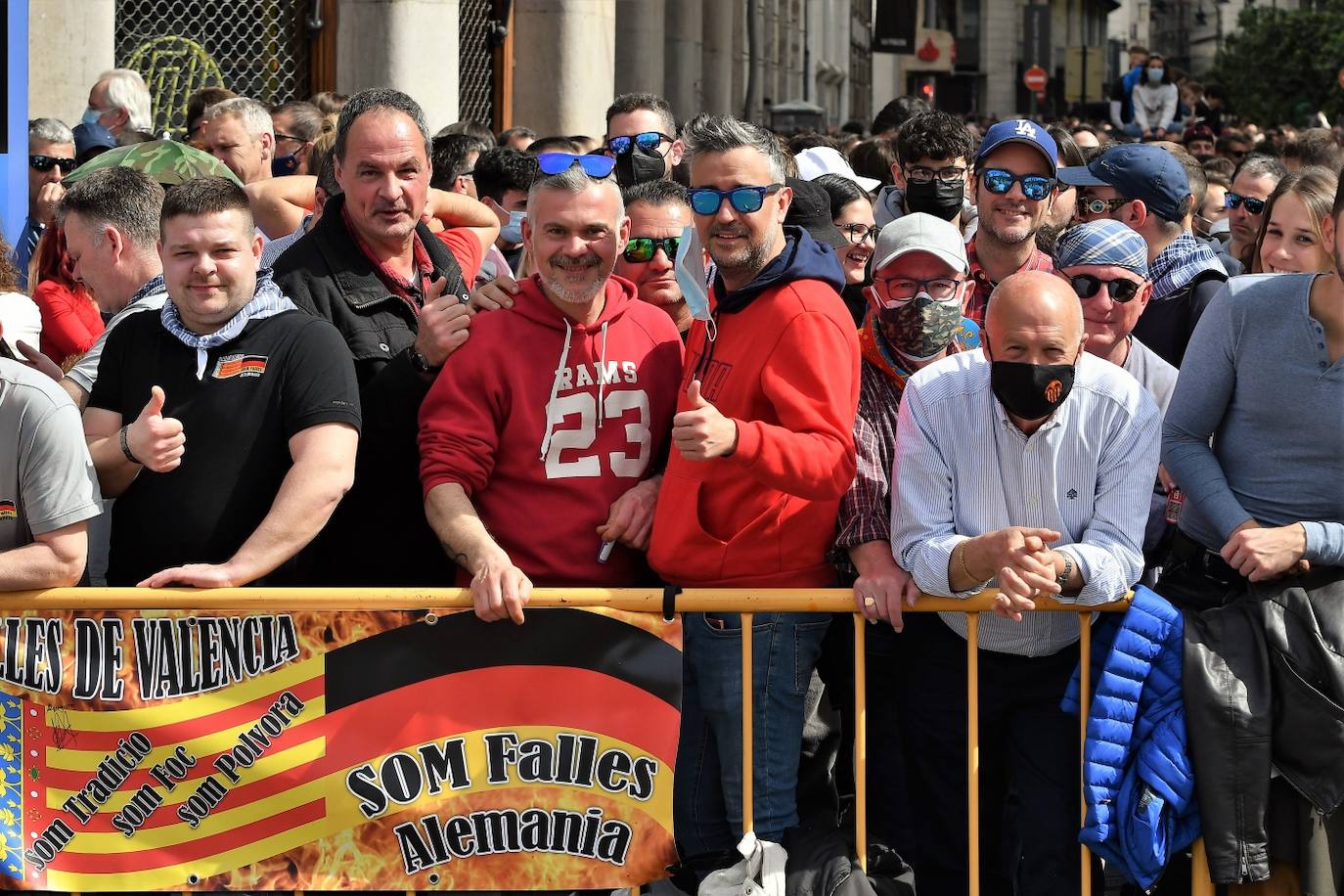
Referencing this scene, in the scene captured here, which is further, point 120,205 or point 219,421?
point 120,205

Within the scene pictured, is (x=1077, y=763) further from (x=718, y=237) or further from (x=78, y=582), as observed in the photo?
(x=78, y=582)

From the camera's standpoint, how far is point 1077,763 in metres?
4.61

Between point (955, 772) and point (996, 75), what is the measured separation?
98.0m

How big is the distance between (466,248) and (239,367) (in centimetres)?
182

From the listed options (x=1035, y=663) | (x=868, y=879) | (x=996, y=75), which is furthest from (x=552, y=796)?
(x=996, y=75)

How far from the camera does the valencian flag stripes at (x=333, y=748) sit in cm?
453

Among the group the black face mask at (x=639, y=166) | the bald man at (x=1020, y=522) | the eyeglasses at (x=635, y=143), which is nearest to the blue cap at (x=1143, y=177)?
the black face mask at (x=639, y=166)

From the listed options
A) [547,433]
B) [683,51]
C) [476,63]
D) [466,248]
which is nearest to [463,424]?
[547,433]

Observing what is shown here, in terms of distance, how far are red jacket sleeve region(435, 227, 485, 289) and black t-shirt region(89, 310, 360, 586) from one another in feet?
4.58

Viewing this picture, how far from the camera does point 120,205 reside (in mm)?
5480

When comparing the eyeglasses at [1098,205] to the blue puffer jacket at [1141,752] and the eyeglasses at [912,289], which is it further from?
the blue puffer jacket at [1141,752]

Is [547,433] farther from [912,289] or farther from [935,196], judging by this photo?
[935,196]

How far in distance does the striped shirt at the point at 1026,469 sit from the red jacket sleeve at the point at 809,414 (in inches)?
8.3

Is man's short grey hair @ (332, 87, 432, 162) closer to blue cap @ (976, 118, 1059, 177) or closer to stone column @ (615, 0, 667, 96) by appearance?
blue cap @ (976, 118, 1059, 177)
